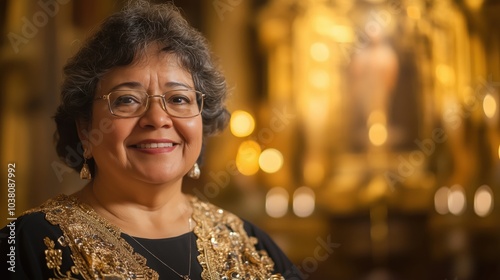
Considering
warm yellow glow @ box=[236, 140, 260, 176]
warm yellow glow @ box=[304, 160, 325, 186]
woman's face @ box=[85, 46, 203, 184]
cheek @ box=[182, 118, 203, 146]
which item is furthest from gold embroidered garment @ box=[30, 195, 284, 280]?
warm yellow glow @ box=[304, 160, 325, 186]

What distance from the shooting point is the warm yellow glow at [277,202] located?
4.75m

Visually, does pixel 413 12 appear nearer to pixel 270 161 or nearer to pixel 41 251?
pixel 270 161

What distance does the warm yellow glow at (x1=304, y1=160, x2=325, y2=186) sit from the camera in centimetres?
485

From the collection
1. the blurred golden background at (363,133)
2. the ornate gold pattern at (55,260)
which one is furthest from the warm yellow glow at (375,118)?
the ornate gold pattern at (55,260)

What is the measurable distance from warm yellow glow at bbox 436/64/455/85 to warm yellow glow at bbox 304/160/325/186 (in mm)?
1013

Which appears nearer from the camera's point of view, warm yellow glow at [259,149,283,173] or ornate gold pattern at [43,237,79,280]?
ornate gold pattern at [43,237,79,280]

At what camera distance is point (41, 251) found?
174cm

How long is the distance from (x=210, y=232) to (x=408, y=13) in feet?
→ 10.7

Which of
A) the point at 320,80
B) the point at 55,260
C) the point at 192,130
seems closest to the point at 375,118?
the point at 320,80

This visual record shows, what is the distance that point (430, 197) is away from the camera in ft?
15.6

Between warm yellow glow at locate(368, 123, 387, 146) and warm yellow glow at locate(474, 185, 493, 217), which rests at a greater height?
warm yellow glow at locate(368, 123, 387, 146)

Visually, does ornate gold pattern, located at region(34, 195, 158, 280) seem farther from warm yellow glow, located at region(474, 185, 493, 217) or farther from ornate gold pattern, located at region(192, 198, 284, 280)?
warm yellow glow, located at region(474, 185, 493, 217)

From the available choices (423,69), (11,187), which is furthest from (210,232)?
(423,69)

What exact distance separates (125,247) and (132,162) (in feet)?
0.74
